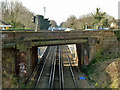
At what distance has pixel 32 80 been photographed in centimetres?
1520

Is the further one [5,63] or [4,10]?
[4,10]

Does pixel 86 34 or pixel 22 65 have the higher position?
pixel 86 34

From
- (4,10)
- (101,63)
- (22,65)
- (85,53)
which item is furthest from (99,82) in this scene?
(4,10)

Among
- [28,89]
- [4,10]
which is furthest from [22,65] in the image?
[4,10]

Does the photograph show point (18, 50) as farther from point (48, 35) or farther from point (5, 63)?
point (48, 35)

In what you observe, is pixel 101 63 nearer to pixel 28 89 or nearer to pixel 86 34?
pixel 86 34

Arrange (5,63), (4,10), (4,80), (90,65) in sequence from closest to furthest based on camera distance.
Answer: (4,80) → (5,63) → (90,65) → (4,10)

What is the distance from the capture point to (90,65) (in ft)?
54.8

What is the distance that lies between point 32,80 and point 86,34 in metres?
9.02

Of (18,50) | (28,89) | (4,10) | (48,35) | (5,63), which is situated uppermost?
(4,10)

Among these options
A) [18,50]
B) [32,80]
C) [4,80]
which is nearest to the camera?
[4,80]

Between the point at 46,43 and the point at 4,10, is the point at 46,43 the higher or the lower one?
the lower one

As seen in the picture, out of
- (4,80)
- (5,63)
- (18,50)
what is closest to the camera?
(4,80)

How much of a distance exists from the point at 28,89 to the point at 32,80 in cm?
211
